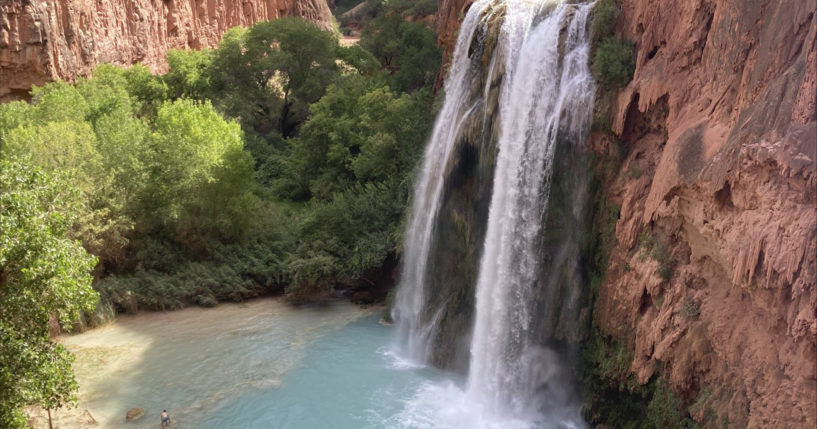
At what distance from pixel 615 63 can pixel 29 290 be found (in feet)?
38.2

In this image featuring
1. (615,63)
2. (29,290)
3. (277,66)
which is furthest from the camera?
(277,66)

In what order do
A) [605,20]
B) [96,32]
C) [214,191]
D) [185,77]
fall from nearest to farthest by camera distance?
[605,20] → [214,191] → [96,32] → [185,77]

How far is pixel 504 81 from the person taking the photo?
14773mm

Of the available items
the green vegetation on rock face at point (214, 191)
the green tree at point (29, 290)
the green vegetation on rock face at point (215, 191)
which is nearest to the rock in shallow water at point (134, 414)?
the green tree at point (29, 290)

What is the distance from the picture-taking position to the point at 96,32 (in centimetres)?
2830

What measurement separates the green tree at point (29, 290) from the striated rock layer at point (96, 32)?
1803 cm

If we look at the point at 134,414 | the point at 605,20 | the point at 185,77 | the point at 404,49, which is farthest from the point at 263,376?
the point at 404,49

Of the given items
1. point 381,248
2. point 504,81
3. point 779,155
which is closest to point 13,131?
point 381,248

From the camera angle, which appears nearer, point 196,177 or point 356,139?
point 196,177

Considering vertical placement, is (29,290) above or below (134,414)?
above

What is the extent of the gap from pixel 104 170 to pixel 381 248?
9.46 m

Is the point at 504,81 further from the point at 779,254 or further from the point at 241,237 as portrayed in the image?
the point at 241,237

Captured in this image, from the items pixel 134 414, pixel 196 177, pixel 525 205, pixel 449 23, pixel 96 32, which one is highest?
pixel 96 32

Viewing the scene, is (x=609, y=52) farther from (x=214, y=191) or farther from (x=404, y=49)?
(x=404, y=49)
